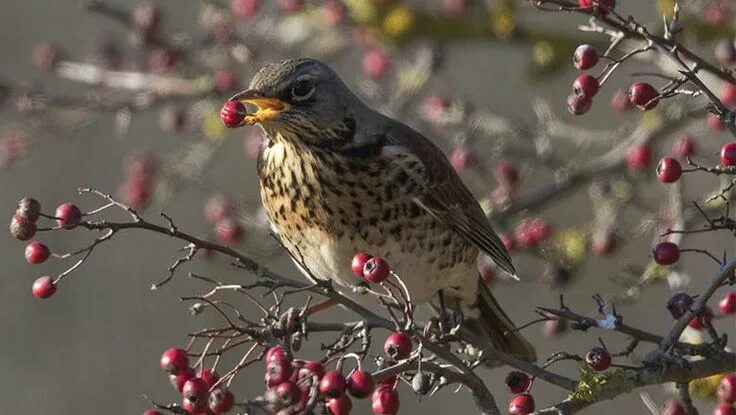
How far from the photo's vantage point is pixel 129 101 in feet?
14.8

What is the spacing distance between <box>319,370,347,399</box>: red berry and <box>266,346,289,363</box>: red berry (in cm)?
9

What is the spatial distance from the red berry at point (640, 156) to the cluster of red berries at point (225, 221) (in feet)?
4.45

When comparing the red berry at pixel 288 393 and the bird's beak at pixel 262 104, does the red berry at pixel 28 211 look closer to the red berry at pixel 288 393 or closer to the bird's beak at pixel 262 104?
the red berry at pixel 288 393

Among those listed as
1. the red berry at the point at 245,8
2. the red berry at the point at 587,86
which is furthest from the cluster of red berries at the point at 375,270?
the red berry at the point at 245,8

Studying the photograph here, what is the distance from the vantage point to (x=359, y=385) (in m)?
2.34

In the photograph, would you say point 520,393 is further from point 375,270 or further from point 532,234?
point 532,234

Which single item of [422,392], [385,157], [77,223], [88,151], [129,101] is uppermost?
[88,151]

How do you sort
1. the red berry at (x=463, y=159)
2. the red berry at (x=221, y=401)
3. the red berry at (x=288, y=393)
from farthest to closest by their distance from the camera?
the red berry at (x=463, y=159), the red berry at (x=221, y=401), the red berry at (x=288, y=393)

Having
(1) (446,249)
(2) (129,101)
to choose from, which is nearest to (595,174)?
(1) (446,249)

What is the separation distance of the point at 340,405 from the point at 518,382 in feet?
1.43

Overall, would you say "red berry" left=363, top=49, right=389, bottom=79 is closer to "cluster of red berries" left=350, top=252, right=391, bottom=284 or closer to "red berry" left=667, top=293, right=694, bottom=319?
"cluster of red berries" left=350, top=252, right=391, bottom=284

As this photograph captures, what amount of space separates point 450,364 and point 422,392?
17 centimetres

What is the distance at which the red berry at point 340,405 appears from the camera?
7.81 feet

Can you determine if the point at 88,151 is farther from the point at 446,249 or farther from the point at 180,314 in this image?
the point at 446,249
